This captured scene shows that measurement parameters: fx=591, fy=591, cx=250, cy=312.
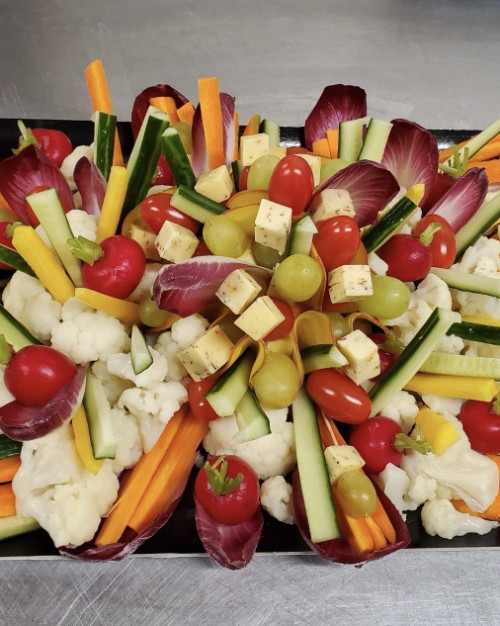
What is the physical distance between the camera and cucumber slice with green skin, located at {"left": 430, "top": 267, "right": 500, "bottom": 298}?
1344mm

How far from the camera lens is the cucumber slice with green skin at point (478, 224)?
4.84 ft

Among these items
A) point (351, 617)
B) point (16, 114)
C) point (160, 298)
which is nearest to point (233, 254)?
point (160, 298)

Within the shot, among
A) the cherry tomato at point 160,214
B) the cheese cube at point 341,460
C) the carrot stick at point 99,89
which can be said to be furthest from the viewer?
the carrot stick at point 99,89

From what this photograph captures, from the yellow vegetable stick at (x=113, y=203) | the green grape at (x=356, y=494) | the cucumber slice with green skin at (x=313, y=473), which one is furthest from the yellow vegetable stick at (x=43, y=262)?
the green grape at (x=356, y=494)

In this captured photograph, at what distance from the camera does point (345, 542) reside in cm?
119

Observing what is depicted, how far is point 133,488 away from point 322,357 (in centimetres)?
47

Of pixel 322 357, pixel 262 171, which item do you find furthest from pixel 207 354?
pixel 262 171

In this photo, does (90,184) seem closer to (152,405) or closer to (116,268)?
(116,268)

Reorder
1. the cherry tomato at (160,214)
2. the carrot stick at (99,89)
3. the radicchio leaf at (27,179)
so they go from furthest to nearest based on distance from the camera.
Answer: the carrot stick at (99,89) → the radicchio leaf at (27,179) → the cherry tomato at (160,214)

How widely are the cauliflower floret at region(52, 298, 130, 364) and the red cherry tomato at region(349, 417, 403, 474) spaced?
1.81 feet

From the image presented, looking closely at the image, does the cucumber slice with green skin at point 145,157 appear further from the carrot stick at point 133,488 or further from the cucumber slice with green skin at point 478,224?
the cucumber slice with green skin at point 478,224

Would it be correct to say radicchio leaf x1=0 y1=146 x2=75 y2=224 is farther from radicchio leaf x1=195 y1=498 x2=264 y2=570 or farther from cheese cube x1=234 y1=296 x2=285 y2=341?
radicchio leaf x1=195 y1=498 x2=264 y2=570

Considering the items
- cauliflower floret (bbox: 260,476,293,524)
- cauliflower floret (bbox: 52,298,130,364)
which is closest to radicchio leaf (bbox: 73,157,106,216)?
cauliflower floret (bbox: 52,298,130,364)

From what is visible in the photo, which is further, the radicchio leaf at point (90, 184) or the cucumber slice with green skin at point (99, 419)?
the radicchio leaf at point (90, 184)
